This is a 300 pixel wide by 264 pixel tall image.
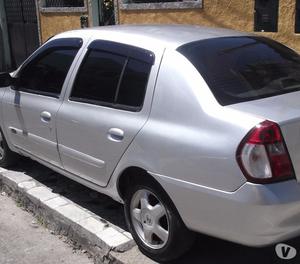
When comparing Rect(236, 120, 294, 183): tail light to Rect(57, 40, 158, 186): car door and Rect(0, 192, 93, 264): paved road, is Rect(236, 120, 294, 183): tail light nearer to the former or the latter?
Rect(57, 40, 158, 186): car door

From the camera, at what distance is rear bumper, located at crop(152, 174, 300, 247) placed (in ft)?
8.80

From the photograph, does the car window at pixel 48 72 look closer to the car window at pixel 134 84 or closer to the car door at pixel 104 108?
the car door at pixel 104 108

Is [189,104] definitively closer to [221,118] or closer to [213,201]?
[221,118]

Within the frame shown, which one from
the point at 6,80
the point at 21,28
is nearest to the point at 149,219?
the point at 6,80

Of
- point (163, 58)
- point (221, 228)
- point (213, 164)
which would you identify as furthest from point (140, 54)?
point (221, 228)

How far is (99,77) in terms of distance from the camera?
3.85 m

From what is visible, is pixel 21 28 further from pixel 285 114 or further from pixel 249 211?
pixel 249 211

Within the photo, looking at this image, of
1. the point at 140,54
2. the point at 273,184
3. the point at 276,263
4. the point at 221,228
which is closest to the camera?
the point at 273,184

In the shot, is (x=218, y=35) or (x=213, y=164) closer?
(x=213, y=164)

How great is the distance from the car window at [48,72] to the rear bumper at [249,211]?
172cm

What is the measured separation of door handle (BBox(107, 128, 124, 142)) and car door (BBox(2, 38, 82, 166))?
0.79 m

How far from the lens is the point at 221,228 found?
288cm

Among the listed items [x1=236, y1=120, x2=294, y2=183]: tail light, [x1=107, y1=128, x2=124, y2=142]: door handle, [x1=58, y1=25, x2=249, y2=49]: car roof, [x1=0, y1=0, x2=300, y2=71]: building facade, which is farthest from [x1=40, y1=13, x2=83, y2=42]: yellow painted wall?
[x1=236, y1=120, x2=294, y2=183]: tail light

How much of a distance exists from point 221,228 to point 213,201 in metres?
0.16
